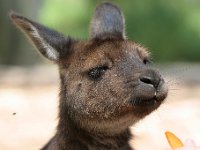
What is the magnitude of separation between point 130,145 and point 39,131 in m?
3.45

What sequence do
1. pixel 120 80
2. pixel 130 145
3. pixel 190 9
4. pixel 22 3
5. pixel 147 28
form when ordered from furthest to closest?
pixel 190 9, pixel 147 28, pixel 22 3, pixel 130 145, pixel 120 80

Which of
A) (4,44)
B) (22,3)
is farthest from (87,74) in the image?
(4,44)

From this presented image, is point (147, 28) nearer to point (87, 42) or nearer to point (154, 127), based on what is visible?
point (154, 127)

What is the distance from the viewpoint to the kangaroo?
22.0 feet

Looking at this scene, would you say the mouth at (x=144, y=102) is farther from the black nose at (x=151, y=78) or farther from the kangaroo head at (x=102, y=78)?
the black nose at (x=151, y=78)

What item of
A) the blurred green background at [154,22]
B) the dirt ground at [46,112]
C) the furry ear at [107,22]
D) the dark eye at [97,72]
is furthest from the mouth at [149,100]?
the blurred green background at [154,22]

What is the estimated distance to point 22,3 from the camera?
17172mm

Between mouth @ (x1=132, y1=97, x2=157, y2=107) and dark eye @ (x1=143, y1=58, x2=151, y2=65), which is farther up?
dark eye @ (x1=143, y1=58, x2=151, y2=65)

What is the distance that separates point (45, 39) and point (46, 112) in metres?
4.41

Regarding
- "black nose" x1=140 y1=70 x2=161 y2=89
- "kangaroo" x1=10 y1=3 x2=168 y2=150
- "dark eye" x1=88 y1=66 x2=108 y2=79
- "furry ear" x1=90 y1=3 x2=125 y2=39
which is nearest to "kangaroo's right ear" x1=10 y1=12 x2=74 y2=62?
"kangaroo" x1=10 y1=3 x2=168 y2=150

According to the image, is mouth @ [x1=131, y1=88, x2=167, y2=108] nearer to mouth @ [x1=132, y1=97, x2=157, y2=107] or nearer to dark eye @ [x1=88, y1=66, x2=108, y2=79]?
mouth @ [x1=132, y1=97, x2=157, y2=107]

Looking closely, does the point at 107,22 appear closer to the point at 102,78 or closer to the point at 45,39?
the point at 45,39

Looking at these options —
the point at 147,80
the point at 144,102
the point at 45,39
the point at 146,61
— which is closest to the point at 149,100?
the point at 144,102

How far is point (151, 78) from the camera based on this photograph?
6617mm
